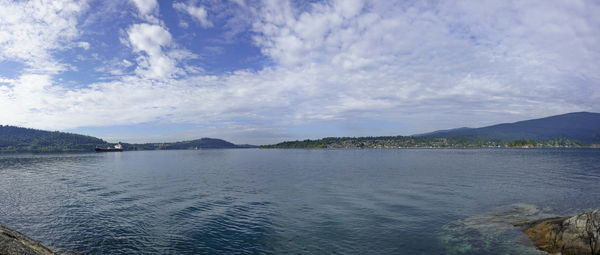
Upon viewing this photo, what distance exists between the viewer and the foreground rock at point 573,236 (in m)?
17.4

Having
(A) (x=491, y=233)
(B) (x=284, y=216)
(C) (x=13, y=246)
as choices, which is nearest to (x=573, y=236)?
(A) (x=491, y=233)

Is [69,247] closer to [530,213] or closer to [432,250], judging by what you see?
[432,250]

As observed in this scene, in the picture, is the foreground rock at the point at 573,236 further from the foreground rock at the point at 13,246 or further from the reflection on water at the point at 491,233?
the foreground rock at the point at 13,246

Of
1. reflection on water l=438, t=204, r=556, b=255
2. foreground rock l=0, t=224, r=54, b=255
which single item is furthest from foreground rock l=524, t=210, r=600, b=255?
foreground rock l=0, t=224, r=54, b=255

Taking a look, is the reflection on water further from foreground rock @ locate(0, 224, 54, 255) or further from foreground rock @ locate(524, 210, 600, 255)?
foreground rock @ locate(0, 224, 54, 255)

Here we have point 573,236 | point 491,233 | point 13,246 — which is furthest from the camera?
point 491,233

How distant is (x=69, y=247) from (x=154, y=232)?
17.9 feet

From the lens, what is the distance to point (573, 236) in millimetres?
18266

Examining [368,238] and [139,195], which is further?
[139,195]

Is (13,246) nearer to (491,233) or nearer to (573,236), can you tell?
(491,233)

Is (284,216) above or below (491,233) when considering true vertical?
A: above

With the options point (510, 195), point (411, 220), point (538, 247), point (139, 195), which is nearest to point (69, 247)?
point (139, 195)

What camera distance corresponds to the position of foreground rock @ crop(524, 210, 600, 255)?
1739cm

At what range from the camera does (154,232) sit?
23516mm
